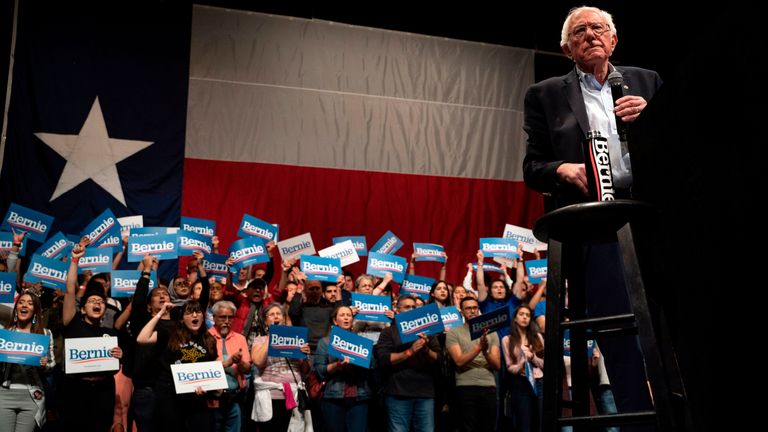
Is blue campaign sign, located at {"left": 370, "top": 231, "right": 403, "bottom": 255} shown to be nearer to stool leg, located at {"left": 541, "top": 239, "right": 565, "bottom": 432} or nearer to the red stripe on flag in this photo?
the red stripe on flag

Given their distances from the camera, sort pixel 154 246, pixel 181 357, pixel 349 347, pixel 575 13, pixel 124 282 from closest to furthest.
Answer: pixel 575 13, pixel 181 357, pixel 349 347, pixel 124 282, pixel 154 246

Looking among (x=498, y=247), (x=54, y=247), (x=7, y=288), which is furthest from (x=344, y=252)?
(x=7, y=288)

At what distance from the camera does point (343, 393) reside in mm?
5531

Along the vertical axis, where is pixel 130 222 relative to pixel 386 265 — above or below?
above

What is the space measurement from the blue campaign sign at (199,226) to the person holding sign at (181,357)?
1937 mm

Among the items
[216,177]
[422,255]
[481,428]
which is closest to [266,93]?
[216,177]

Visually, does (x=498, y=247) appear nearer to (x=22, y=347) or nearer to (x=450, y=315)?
(x=450, y=315)

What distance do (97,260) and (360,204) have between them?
341 cm

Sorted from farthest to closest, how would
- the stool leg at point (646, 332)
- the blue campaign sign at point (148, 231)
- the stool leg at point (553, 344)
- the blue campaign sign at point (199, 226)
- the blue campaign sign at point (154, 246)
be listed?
the blue campaign sign at point (199, 226) → the blue campaign sign at point (148, 231) → the blue campaign sign at point (154, 246) → the stool leg at point (553, 344) → the stool leg at point (646, 332)

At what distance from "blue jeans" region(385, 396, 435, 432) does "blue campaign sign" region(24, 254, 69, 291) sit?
2.79 meters

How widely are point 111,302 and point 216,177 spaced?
2774 mm

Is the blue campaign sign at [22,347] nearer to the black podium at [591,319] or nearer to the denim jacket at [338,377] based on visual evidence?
the denim jacket at [338,377]

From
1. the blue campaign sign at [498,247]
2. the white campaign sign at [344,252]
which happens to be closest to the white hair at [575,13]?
the white campaign sign at [344,252]

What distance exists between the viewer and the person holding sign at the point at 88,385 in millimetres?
4992
